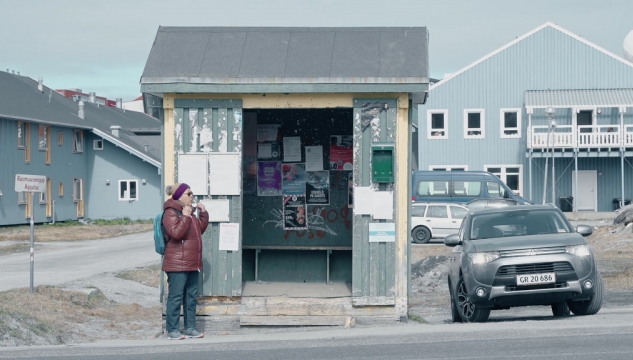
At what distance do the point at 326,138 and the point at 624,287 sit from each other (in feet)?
23.7

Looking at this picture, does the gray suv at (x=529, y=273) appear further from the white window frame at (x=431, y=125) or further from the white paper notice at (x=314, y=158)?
the white window frame at (x=431, y=125)

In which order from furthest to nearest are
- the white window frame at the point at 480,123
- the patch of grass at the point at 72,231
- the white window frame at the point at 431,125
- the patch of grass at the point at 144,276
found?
the white window frame at the point at 431,125 < the white window frame at the point at 480,123 < the patch of grass at the point at 72,231 < the patch of grass at the point at 144,276

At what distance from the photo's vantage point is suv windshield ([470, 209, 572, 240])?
1353 cm

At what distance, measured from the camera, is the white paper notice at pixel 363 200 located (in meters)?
12.5

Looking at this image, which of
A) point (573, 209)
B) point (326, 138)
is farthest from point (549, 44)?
point (326, 138)

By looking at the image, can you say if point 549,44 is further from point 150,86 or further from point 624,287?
point 150,86

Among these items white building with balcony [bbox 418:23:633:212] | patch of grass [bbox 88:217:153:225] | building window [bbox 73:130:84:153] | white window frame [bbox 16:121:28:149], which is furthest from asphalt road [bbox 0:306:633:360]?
building window [bbox 73:130:84:153]

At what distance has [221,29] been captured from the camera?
43.4 feet

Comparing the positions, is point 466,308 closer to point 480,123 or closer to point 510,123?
point 480,123

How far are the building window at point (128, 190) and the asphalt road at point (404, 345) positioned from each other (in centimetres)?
4421

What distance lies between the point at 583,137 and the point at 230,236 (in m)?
40.4

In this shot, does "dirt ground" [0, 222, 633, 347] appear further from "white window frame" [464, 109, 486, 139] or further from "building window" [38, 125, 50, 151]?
"building window" [38, 125, 50, 151]

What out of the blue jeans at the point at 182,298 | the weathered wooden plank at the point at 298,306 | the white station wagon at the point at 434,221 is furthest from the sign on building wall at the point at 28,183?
the white station wagon at the point at 434,221

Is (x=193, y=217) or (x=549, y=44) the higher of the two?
(x=549, y=44)
